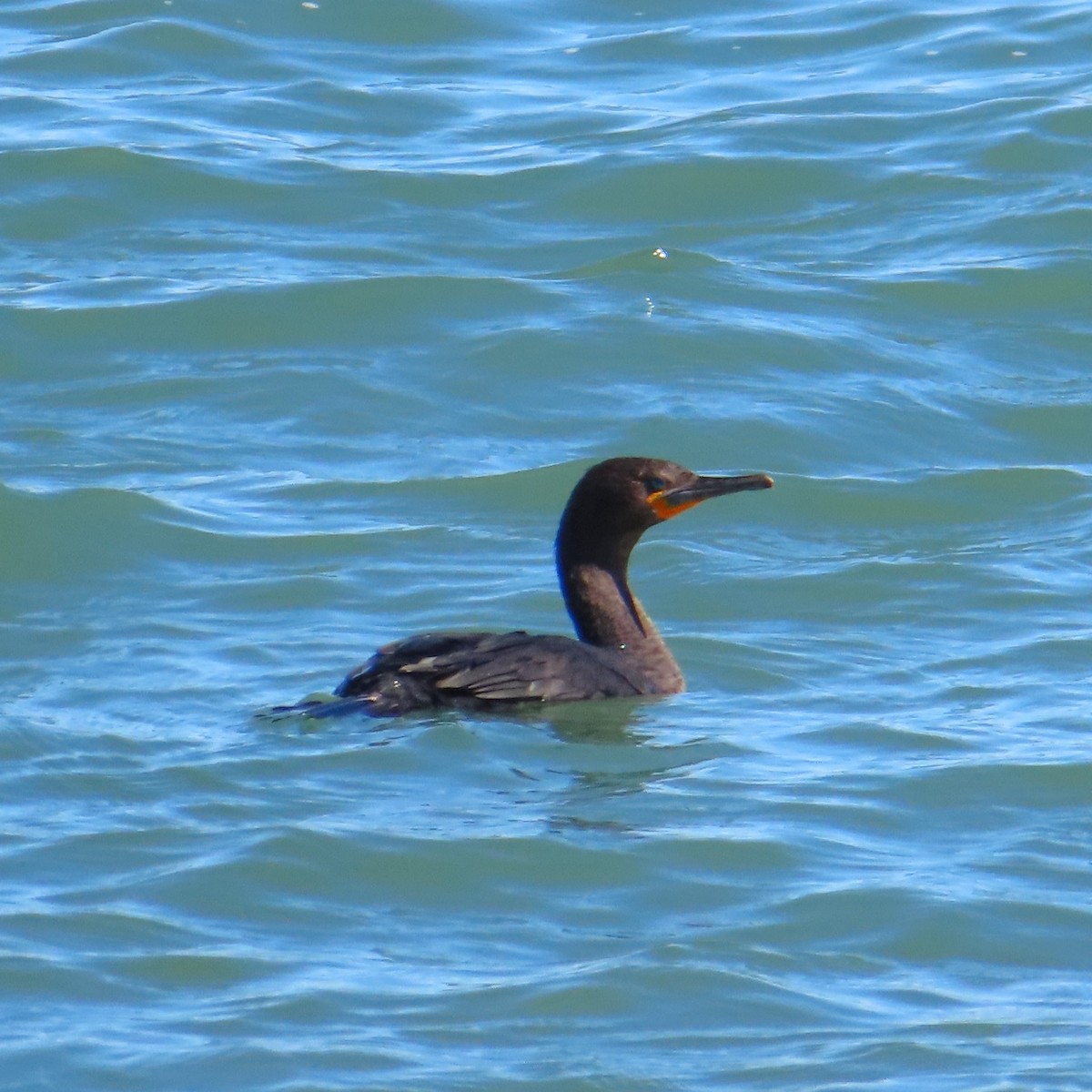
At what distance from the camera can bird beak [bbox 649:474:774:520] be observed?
877cm

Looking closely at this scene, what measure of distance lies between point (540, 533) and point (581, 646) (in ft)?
5.86

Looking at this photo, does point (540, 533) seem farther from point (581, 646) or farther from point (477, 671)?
point (477, 671)

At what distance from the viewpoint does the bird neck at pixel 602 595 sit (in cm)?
867

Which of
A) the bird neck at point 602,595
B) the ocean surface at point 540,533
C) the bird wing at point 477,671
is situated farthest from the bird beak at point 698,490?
the bird wing at point 477,671

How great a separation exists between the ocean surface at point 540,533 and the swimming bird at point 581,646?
114mm

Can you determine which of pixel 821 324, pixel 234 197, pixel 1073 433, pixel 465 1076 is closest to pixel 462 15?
pixel 234 197

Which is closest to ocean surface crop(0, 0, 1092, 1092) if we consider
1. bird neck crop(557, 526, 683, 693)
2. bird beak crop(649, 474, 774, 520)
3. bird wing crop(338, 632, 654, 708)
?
bird wing crop(338, 632, 654, 708)

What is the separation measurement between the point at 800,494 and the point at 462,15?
8218 millimetres

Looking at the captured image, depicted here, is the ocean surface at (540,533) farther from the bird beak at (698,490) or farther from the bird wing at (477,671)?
the bird beak at (698,490)

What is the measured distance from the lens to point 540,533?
33.0ft

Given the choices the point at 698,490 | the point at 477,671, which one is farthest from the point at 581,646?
the point at 698,490

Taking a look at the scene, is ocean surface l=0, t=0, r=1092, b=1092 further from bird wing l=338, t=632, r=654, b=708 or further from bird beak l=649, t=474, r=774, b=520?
bird beak l=649, t=474, r=774, b=520

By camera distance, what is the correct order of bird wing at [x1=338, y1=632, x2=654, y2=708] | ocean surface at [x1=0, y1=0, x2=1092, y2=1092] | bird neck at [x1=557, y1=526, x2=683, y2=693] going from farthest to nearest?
bird neck at [x1=557, y1=526, x2=683, y2=693]
bird wing at [x1=338, y1=632, x2=654, y2=708]
ocean surface at [x1=0, y1=0, x2=1092, y2=1092]

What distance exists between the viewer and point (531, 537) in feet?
32.9
